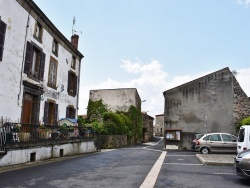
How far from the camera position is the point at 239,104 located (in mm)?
25734

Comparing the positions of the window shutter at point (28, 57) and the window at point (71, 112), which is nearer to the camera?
the window shutter at point (28, 57)

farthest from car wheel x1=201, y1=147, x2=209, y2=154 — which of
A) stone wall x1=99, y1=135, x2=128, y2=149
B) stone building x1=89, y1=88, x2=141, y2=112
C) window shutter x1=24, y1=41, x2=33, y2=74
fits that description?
stone building x1=89, y1=88, x2=141, y2=112

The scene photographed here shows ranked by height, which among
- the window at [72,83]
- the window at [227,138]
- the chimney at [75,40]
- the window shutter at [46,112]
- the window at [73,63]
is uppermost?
the chimney at [75,40]

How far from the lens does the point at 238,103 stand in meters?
25.7

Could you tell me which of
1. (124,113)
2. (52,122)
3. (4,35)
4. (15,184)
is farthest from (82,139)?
(124,113)

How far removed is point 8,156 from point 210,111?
2079 centimetres

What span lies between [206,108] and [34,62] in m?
17.1

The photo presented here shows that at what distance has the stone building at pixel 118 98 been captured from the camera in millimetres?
37025

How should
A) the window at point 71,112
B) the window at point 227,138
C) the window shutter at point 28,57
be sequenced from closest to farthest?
1. the window shutter at point 28,57
2. the window at point 227,138
3. the window at point 71,112

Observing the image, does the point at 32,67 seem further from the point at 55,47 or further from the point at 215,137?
the point at 215,137

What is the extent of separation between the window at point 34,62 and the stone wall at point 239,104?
1834cm

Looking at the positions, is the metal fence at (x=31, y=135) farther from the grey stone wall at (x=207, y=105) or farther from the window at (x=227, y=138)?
the grey stone wall at (x=207, y=105)

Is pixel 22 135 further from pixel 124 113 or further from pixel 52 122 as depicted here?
pixel 124 113

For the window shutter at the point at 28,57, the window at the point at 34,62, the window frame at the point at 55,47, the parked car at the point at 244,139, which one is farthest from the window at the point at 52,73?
the parked car at the point at 244,139
